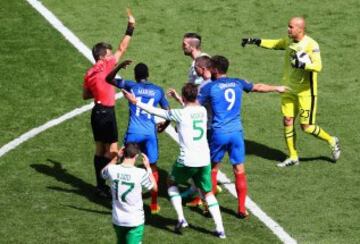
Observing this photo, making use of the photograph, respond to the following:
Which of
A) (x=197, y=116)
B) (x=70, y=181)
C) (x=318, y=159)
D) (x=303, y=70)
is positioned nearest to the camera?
(x=197, y=116)

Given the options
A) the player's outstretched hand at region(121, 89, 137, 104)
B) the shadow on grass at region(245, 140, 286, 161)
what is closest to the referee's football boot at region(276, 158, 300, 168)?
the shadow on grass at region(245, 140, 286, 161)

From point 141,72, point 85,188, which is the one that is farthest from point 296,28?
point 85,188

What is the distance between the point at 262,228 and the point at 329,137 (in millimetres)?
3293

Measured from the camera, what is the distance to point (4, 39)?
2259 centimetres

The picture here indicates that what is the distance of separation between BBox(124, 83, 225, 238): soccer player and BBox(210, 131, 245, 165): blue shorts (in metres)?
0.77

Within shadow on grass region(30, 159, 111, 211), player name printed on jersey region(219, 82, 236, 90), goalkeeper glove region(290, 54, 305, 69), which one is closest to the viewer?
player name printed on jersey region(219, 82, 236, 90)

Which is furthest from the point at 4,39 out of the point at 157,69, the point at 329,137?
the point at 329,137

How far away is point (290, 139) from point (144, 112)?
3604mm

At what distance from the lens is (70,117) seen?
63.3 feet

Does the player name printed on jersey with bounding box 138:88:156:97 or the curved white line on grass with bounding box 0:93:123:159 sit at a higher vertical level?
the player name printed on jersey with bounding box 138:88:156:97

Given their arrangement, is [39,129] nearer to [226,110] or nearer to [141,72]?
[141,72]

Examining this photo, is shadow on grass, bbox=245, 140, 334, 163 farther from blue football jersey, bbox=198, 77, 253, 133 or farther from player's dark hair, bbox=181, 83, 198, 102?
player's dark hair, bbox=181, 83, 198, 102

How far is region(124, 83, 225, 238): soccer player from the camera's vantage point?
558 inches

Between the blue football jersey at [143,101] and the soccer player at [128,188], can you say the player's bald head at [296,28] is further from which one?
the soccer player at [128,188]
